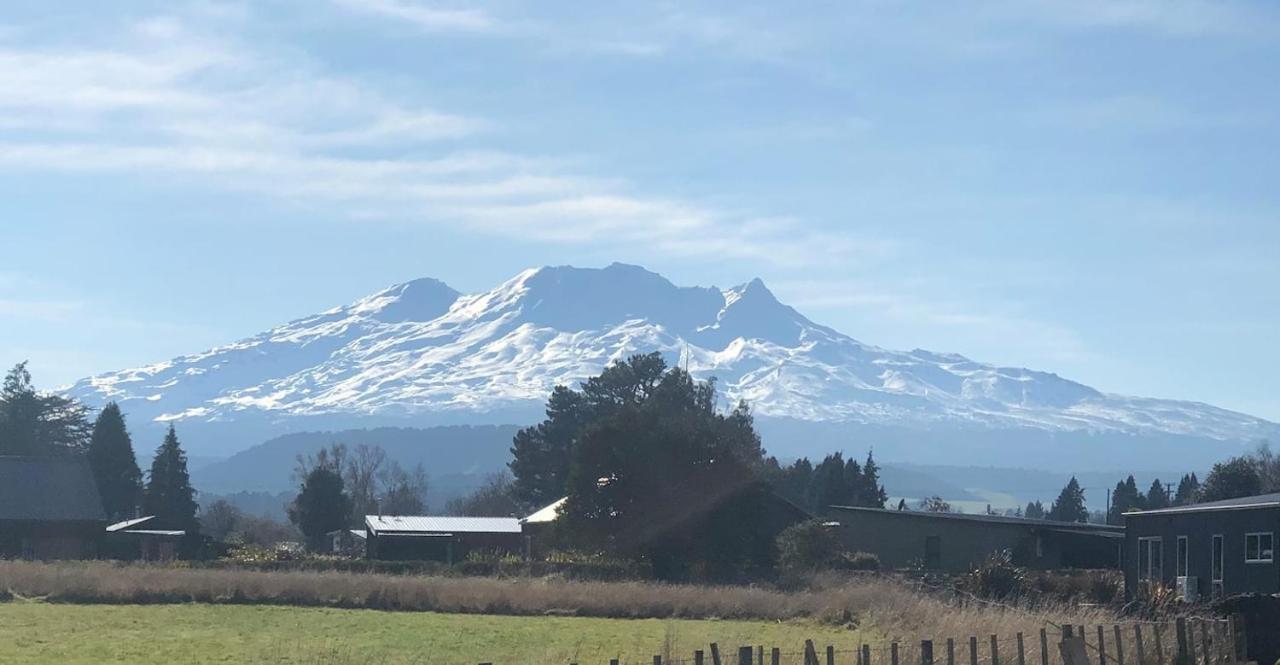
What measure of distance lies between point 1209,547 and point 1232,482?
1277 inches

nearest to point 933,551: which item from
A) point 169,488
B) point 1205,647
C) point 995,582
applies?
point 995,582

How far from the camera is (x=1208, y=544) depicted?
46.9 metres

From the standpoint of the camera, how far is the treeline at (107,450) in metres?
96.0

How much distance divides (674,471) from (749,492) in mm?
3029

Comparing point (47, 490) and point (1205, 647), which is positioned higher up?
point (47, 490)

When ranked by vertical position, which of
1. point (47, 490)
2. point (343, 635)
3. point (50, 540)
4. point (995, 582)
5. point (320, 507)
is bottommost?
point (343, 635)

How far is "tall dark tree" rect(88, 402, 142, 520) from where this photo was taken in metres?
97.6

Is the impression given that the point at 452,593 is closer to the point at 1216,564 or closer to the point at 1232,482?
the point at 1216,564

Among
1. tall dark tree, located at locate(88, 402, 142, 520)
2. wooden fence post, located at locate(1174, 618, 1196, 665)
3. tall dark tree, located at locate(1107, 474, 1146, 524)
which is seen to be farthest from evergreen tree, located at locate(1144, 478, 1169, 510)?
wooden fence post, located at locate(1174, 618, 1196, 665)

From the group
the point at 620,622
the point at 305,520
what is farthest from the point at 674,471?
the point at 305,520

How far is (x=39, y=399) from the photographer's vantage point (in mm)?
100125

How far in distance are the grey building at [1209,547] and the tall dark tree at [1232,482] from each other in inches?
1078

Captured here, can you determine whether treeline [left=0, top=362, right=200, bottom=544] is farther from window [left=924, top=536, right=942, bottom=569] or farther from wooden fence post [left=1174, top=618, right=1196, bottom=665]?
wooden fence post [left=1174, top=618, right=1196, bottom=665]

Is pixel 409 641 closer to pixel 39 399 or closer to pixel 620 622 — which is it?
pixel 620 622
